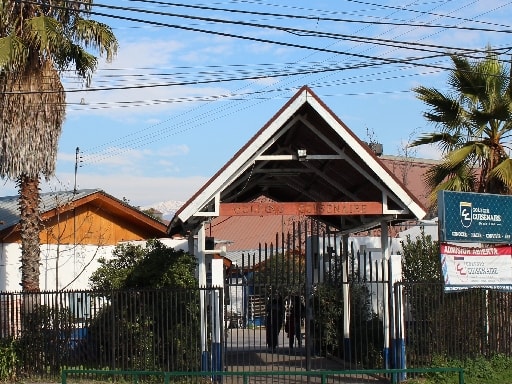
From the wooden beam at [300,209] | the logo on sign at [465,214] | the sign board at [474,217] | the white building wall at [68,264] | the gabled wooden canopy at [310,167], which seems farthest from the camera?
the white building wall at [68,264]

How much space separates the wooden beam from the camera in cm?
1694

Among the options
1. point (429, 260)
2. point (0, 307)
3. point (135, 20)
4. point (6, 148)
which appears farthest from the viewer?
point (429, 260)

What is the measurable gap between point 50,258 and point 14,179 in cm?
880

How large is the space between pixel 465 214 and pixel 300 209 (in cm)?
354

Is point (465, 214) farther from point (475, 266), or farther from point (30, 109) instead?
point (30, 109)

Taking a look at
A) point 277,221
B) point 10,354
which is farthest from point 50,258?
point 277,221

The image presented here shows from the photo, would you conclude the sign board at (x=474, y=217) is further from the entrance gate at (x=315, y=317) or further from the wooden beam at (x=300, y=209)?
the entrance gate at (x=315, y=317)

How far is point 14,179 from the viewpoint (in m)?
20.1

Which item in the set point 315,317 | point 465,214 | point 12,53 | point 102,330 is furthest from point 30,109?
point 465,214

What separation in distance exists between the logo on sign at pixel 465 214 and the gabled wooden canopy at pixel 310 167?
1.13 meters

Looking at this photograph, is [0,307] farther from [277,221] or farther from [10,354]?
[277,221]

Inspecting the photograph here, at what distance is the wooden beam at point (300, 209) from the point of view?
1694 cm

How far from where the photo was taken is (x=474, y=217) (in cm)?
1805

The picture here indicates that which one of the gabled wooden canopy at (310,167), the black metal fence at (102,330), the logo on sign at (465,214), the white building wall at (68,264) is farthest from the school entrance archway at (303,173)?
the white building wall at (68,264)
